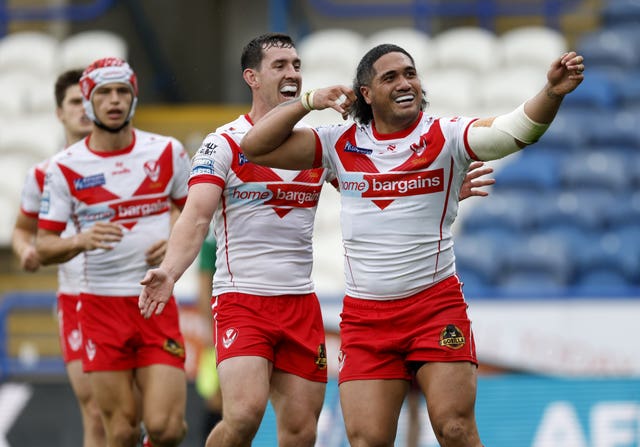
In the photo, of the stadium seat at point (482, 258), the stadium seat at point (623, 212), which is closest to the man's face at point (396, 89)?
the stadium seat at point (482, 258)

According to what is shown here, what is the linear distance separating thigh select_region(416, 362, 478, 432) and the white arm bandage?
106 cm

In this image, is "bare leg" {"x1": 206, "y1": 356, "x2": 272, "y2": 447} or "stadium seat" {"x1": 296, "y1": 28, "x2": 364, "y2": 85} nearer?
"bare leg" {"x1": 206, "y1": 356, "x2": 272, "y2": 447}

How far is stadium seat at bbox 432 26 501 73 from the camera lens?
1547cm

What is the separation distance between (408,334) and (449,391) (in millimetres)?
357

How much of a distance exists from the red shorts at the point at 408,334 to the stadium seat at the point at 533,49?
9.19 meters

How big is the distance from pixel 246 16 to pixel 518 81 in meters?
5.23

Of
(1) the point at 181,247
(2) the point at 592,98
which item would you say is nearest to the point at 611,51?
(2) the point at 592,98

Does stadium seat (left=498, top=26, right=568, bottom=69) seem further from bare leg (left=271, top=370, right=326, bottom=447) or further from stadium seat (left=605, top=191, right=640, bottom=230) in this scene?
bare leg (left=271, top=370, right=326, bottom=447)

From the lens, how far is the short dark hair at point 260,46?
23.3 ft

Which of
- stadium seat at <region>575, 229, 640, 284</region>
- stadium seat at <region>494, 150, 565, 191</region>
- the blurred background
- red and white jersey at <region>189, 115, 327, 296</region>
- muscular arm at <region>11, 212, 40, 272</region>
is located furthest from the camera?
stadium seat at <region>494, 150, 565, 191</region>

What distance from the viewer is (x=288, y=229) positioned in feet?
22.9

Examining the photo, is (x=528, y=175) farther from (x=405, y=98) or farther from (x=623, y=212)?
(x=405, y=98)

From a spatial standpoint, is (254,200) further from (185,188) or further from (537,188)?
(537,188)

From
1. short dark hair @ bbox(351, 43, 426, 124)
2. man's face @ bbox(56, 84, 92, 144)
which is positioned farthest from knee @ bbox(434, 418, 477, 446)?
man's face @ bbox(56, 84, 92, 144)
